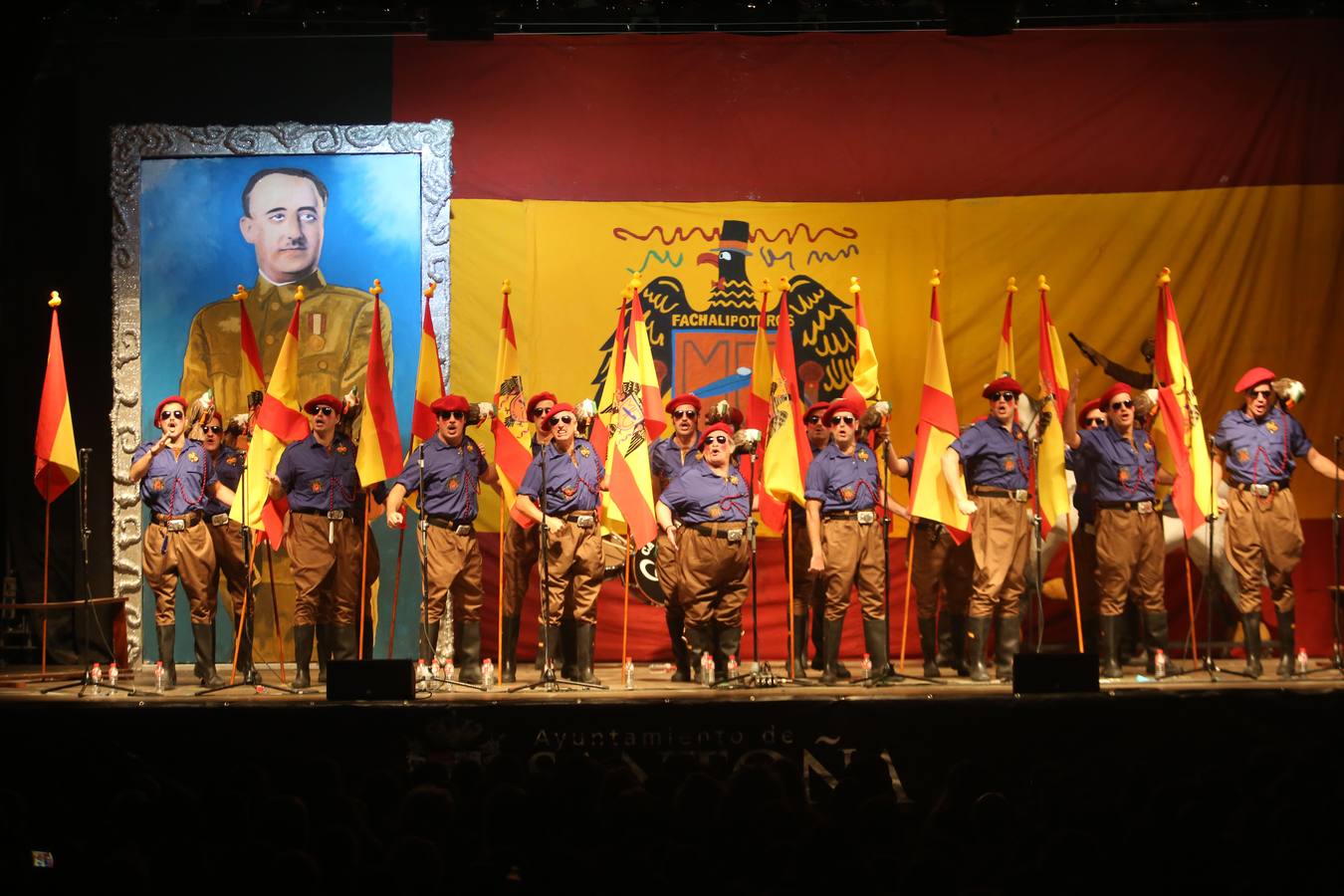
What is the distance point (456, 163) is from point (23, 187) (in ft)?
11.4

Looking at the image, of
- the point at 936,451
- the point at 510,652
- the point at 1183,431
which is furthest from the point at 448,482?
the point at 1183,431

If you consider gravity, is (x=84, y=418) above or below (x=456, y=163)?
below

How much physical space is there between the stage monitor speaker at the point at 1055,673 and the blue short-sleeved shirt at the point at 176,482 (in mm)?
5423

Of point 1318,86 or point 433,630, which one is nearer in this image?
point 433,630

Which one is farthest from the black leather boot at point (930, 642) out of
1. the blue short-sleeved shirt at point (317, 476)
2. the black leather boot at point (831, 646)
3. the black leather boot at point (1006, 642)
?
the blue short-sleeved shirt at point (317, 476)

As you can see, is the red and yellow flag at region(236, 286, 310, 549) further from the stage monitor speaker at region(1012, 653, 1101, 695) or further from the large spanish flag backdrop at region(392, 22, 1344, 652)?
the stage monitor speaker at region(1012, 653, 1101, 695)

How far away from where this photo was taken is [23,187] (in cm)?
1109

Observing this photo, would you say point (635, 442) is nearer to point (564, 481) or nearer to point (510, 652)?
point (564, 481)

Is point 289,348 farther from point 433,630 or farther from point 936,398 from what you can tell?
point 936,398

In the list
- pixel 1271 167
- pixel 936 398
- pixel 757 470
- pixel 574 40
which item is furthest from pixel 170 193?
pixel 1271 167

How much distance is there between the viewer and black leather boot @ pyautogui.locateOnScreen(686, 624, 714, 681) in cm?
907

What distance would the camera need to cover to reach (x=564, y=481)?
9148 mm

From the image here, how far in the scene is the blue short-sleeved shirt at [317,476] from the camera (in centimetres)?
909

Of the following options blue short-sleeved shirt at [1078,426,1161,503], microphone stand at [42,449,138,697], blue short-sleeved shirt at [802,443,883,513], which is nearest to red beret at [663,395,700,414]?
blue short-sleeved shirt at [802,443,883,513]
